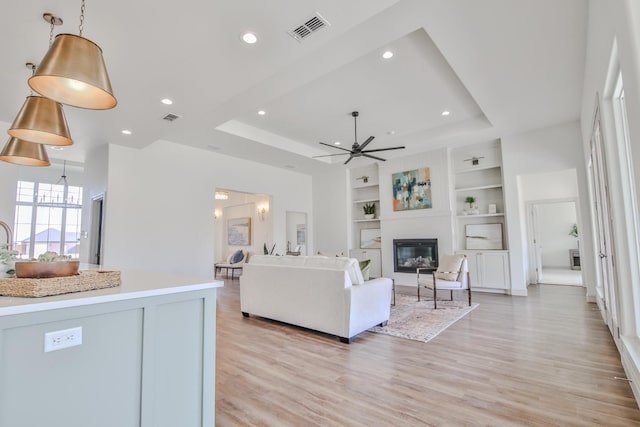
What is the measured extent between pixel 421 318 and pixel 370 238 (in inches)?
172

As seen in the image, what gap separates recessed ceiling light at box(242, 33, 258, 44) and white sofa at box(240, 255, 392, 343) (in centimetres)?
243

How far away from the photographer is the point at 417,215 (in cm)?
729

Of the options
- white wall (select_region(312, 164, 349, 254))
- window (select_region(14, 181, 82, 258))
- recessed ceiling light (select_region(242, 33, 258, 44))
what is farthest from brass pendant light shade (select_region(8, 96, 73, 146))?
window (select_region(14, 181, 82, 258))

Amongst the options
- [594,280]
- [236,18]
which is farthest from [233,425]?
[594,280]

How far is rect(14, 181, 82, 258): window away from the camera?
27.1 ft

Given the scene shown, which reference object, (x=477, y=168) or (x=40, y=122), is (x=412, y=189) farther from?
(x=40, y=122)

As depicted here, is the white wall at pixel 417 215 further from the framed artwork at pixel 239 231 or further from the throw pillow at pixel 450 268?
the framed artwork at pixel 239 231

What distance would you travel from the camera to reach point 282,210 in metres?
8.59

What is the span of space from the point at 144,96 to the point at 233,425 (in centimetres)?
370

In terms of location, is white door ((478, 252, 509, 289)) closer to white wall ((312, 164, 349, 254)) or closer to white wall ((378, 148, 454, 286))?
white wall ((378, 148, 454, 286))

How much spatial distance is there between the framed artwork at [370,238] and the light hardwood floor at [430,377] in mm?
4431

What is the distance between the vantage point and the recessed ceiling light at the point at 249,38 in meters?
2.75

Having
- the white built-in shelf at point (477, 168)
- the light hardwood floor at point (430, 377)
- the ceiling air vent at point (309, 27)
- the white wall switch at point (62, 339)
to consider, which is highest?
the ceiling air vent at point (309, 27)

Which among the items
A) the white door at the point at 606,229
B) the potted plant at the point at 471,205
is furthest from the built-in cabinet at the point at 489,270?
the white door at the point at 606,229
